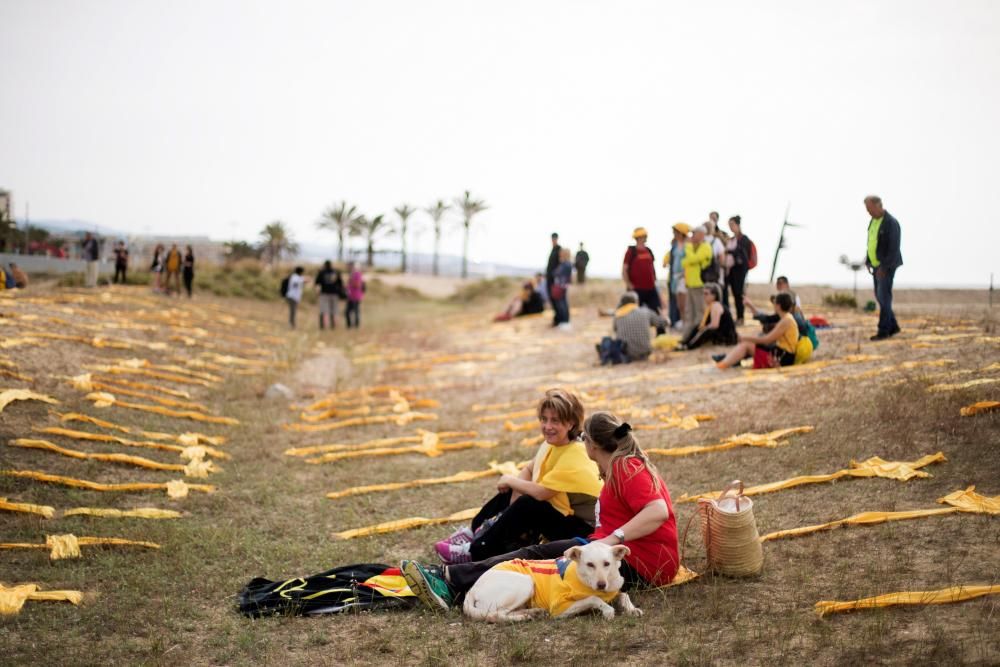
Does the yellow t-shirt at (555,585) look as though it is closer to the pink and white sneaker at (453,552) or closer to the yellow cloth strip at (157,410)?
the pink and white sneaker at (453,552)

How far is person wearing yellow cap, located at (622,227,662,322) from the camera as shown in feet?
50.4

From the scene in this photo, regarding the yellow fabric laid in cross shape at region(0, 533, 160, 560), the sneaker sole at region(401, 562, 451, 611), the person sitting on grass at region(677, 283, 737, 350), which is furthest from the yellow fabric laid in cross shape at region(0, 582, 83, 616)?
the person sitting on grass at region(677, 283, 737, 350)

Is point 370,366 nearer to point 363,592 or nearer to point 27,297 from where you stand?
point 27,297

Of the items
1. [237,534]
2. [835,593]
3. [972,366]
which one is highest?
[972,366]

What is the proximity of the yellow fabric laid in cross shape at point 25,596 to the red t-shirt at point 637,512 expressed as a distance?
3135 mm

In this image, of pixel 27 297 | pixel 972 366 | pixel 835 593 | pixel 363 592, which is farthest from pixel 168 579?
pixel 27 297

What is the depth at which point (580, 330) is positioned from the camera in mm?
18688

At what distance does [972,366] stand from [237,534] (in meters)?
7.86

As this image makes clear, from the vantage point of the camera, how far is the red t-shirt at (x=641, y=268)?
15.4 m

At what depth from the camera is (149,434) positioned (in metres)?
9.38

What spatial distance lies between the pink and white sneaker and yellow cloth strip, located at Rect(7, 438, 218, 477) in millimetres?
3384

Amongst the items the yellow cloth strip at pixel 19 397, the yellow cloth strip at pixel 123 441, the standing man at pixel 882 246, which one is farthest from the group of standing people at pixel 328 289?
the standing man at pixel 882 246

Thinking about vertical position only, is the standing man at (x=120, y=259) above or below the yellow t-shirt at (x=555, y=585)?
above

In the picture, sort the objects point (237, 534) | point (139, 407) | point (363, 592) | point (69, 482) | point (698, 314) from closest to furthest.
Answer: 1. point (363, 592)
2. point (237, 534)
3. point (69, 482)
4. point (139, 407)
5. point (698, 314)
